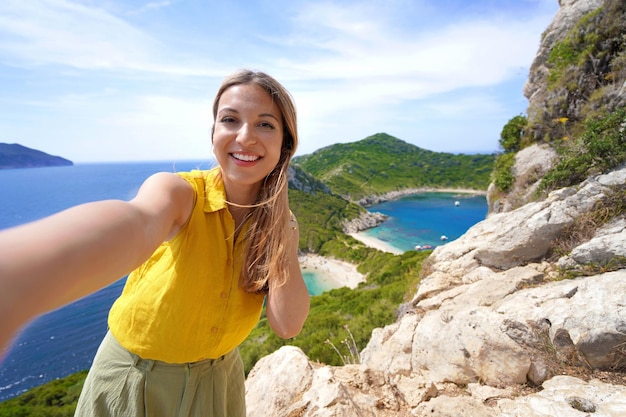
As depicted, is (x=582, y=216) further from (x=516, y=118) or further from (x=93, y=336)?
(x=93, y=336)

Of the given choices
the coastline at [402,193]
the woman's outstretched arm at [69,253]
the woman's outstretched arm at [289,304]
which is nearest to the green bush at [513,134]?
the woman's outstretched arm at [289,304]

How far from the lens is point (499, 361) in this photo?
300cm

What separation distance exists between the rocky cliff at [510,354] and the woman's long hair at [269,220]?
1.64 m

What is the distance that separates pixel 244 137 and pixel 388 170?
374 feet

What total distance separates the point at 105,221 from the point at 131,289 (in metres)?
0.78

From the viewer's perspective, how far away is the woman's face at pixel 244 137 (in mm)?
1760

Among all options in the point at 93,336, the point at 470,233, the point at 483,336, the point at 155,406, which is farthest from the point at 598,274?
the point at 93,336

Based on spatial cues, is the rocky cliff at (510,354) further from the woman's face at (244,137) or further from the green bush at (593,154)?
the woman's face at (244,137)

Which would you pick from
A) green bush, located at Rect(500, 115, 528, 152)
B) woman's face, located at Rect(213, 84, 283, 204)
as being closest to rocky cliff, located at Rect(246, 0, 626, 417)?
woman's face, located at Rect(213, 84, 283, 204)

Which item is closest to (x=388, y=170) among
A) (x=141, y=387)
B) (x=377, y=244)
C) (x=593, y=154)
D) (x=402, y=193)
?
(x=402, y=193)

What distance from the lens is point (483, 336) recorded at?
319 cm

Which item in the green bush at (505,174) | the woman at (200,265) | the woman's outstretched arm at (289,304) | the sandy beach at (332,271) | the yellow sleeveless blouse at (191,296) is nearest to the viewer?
the woman at (200,265)

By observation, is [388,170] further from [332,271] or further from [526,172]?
[526,172]

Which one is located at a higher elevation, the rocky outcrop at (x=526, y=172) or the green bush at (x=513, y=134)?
the green bush at (x=513, y=134)
